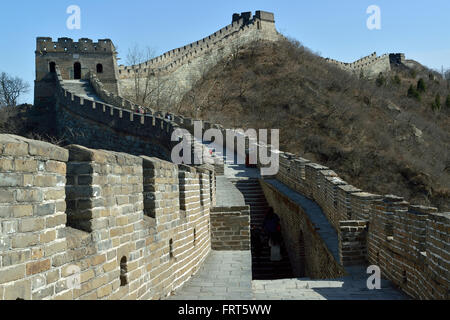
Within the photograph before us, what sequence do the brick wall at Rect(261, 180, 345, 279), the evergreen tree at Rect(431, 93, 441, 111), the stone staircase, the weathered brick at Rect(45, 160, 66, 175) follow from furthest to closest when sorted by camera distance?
1. the evergreen tree at Rect(431, 93, 441, 111)
2. the stone staircase
3. the brick wall at Rect(261, 180, 345, 279)
4. the weathered brick at Rect(45, 160, 66, 175)

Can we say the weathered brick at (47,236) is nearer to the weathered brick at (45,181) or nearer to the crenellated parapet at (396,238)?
the weathered brick at (45,181)

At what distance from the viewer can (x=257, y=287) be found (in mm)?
6297

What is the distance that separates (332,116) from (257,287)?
34423mm

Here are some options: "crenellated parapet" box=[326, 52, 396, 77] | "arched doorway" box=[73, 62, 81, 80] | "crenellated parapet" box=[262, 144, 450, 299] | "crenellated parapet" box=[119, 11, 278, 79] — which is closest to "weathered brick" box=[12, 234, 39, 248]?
"crenellated parapet" box=[262, 144, 450, 299]

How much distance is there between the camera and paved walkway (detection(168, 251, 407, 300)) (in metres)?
5.07

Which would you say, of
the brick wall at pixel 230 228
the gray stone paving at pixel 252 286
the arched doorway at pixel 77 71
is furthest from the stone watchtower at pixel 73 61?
the gray stone paving at pixel 252 286

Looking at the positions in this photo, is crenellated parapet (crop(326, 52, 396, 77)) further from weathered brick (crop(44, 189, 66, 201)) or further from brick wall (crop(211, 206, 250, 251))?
weathered brick (crop(44, 189, 66, 201))

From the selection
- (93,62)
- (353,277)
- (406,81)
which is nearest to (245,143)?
(353,277)

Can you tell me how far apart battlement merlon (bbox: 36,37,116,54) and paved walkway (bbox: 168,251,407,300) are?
34.2 m

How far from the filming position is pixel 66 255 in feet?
9.16

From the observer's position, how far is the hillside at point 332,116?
32812 mm

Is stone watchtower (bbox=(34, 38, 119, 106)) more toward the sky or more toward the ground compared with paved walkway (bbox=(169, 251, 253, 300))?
more toward the sky
